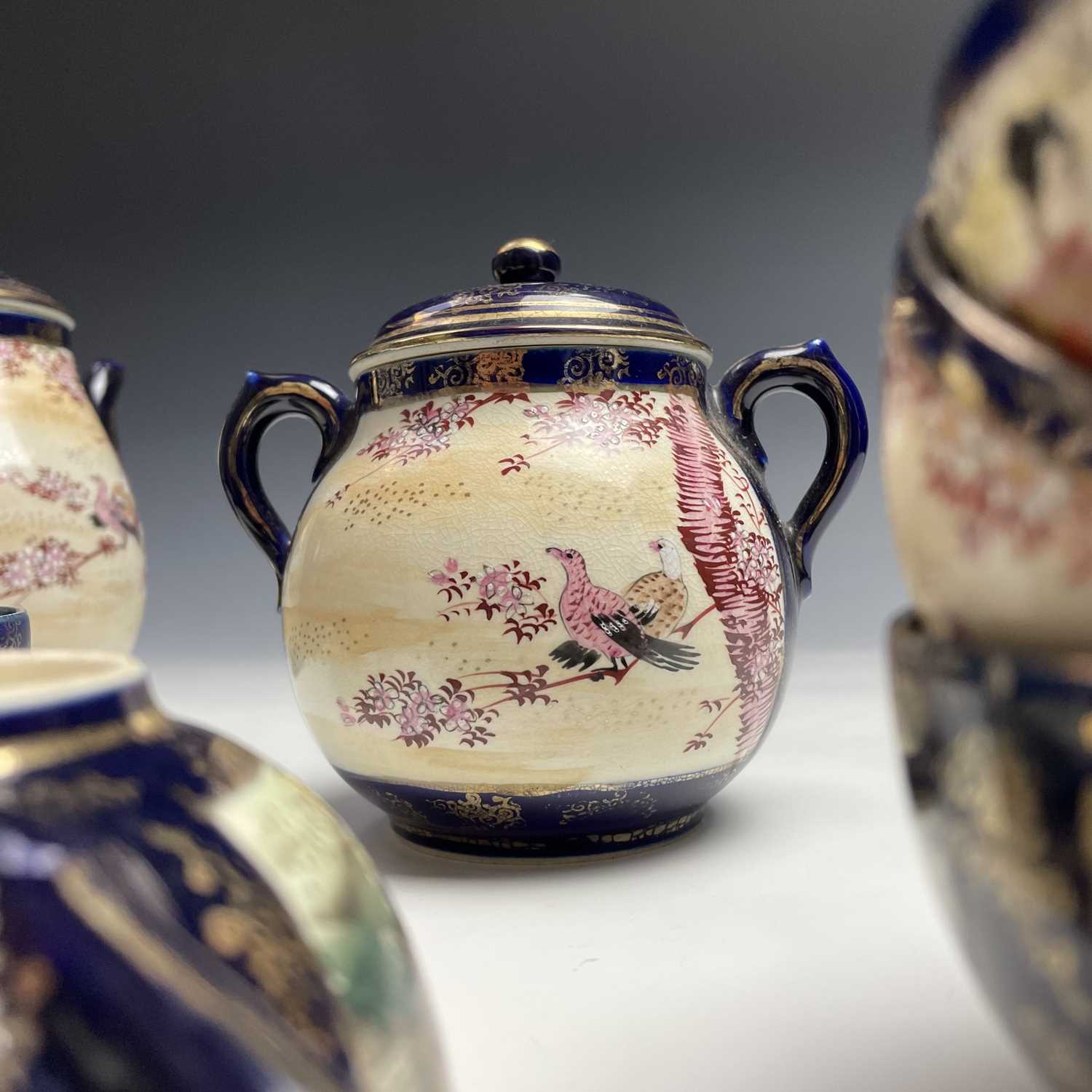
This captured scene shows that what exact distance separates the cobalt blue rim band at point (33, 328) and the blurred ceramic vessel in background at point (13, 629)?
26.8 inches

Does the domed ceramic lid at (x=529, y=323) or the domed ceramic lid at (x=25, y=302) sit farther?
the domed ceramic lid at (x=25, y=302)

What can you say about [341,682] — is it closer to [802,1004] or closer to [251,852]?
[802,1004]

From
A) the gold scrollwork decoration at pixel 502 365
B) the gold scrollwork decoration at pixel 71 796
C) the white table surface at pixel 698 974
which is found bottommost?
the white table surface at pixel 698 974

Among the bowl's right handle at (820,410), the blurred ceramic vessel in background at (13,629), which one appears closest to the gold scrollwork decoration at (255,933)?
the blurred ceramic vessel in background at (13,629)

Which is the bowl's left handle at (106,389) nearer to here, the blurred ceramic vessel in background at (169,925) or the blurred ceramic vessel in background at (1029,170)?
the blurred ceramic vessel in background at (169,925)

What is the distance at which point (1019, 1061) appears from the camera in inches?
22.3

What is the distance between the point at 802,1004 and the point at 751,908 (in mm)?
168

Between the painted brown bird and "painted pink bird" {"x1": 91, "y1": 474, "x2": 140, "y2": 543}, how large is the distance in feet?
2.41

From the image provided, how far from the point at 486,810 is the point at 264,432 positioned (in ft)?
1.40

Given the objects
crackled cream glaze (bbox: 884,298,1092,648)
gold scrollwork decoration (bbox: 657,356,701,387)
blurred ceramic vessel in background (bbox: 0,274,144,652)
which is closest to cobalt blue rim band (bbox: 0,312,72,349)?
blurred ceramic vessel in background (bbox: 0,274,144,652)

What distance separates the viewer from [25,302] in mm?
1323

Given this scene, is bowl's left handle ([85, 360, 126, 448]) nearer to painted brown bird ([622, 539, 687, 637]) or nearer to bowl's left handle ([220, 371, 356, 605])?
bowl's left handle ([220, 371, 356, 605])

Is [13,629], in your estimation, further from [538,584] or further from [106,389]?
[106,389]

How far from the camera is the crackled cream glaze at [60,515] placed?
1242 mm
